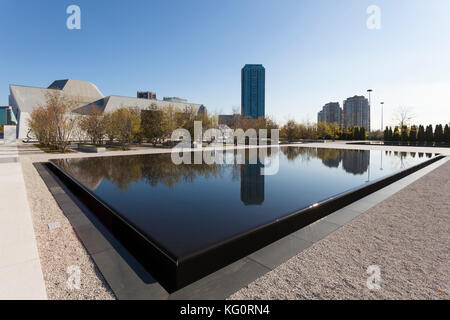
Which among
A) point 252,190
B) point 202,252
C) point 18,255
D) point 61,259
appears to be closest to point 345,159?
point 252,190

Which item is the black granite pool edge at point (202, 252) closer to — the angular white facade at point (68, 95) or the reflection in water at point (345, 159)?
the reflection in water at point (345, 159)

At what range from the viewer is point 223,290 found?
2.33 m

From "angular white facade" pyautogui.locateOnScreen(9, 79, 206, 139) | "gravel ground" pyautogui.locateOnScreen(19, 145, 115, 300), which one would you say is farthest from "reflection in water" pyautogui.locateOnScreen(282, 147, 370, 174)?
"angular white facade" pyautogui.locateOnScreen(9, 79, 206, 139)

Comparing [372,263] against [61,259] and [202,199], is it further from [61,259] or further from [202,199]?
[61,259]

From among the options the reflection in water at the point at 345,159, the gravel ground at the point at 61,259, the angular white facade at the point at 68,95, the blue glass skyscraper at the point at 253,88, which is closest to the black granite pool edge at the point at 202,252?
the gravel ground at the point at 61,259

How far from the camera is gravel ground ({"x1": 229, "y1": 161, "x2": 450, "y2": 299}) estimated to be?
88.6 inches

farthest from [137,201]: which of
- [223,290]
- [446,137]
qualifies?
[446,137]

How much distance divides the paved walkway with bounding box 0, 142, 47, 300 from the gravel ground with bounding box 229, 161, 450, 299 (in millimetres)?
2116

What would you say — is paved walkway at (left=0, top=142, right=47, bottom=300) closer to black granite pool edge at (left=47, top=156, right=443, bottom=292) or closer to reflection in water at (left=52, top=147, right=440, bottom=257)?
black granite pool edge at (left=47, top=156, right=443, bottom=292)

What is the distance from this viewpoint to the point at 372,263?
275 centimetres

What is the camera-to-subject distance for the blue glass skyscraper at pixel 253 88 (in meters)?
123

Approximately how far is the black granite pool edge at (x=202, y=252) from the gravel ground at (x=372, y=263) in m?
0.53

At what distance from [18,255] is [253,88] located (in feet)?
425
